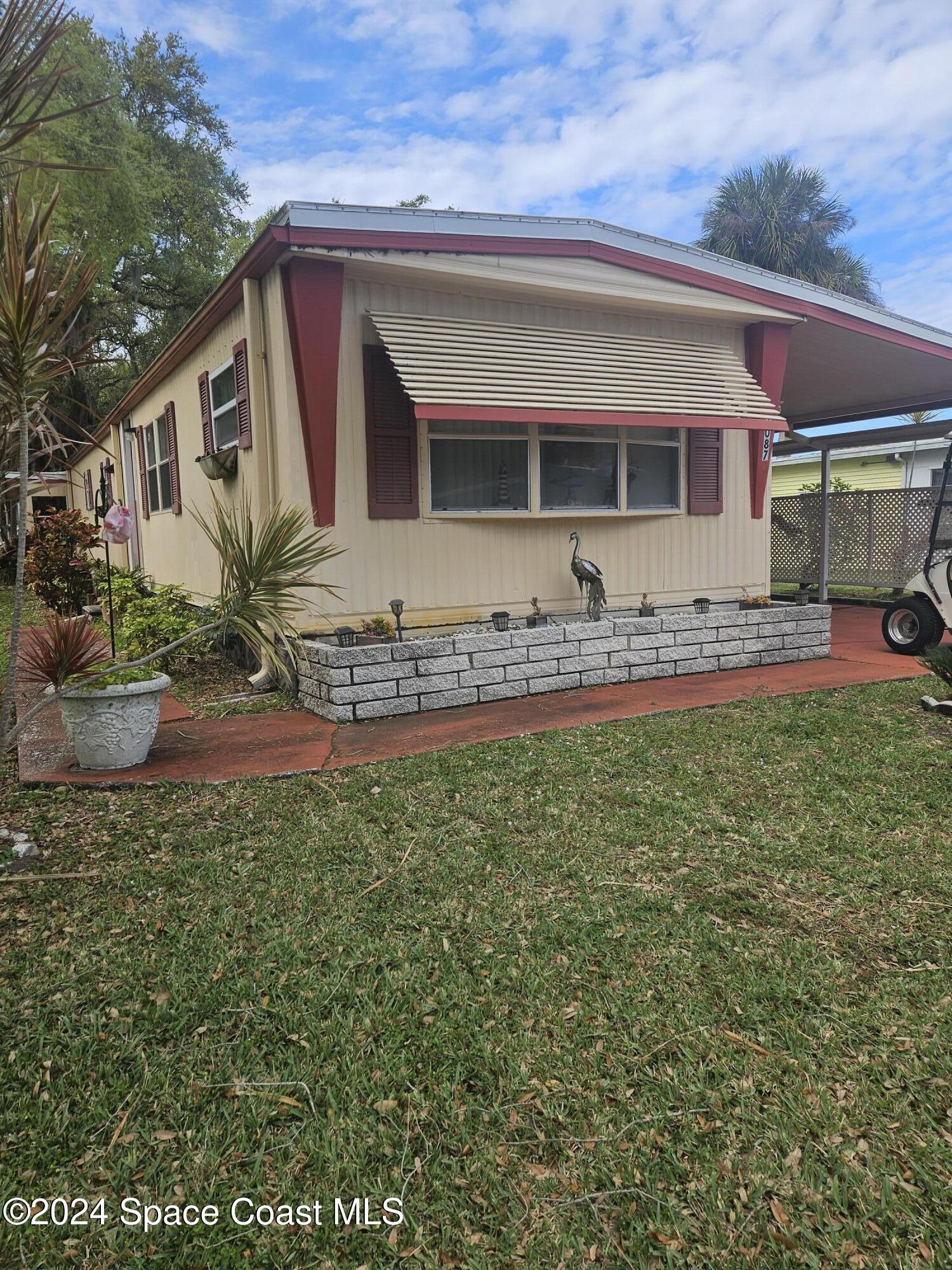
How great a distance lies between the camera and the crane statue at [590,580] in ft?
21.1

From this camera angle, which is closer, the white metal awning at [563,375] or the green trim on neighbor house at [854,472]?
the white metal awning at [563,375]

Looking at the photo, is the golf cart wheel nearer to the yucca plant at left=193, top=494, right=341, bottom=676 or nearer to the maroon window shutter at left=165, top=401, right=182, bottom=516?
the yucca plant at left=193, top=494, right=341, bottom=676

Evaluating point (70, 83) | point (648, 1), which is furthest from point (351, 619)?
point (70, 83)

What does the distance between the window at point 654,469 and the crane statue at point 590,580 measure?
825 mm

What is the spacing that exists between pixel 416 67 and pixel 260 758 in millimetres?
18055

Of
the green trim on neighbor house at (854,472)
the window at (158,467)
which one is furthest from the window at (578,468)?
the green trim on neighbor house at (854,472)

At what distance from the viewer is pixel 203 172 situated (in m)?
23.7

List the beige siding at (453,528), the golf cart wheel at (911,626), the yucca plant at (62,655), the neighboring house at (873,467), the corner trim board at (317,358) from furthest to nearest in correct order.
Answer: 1. the neighboring house at (873,467)
2. the golf cart wheel at (911,626)
3. the beige siding at (453,528)
4. the corner trim board at (317,358)
5. the yucca plant at (62,655)

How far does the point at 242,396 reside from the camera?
646 cm

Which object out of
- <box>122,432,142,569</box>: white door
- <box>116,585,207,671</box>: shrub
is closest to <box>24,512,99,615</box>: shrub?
<box>116,585,207,671</box>: shrub

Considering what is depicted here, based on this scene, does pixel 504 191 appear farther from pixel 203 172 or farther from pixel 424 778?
pixel 424 778

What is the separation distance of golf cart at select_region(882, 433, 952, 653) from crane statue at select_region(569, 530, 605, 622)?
2703mm

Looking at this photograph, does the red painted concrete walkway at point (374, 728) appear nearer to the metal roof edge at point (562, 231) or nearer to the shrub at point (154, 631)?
the shrub at point (154, 631)

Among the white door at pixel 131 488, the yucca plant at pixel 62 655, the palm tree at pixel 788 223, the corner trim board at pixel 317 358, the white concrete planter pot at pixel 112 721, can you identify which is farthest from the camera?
the palm tree at pixel 788 223
